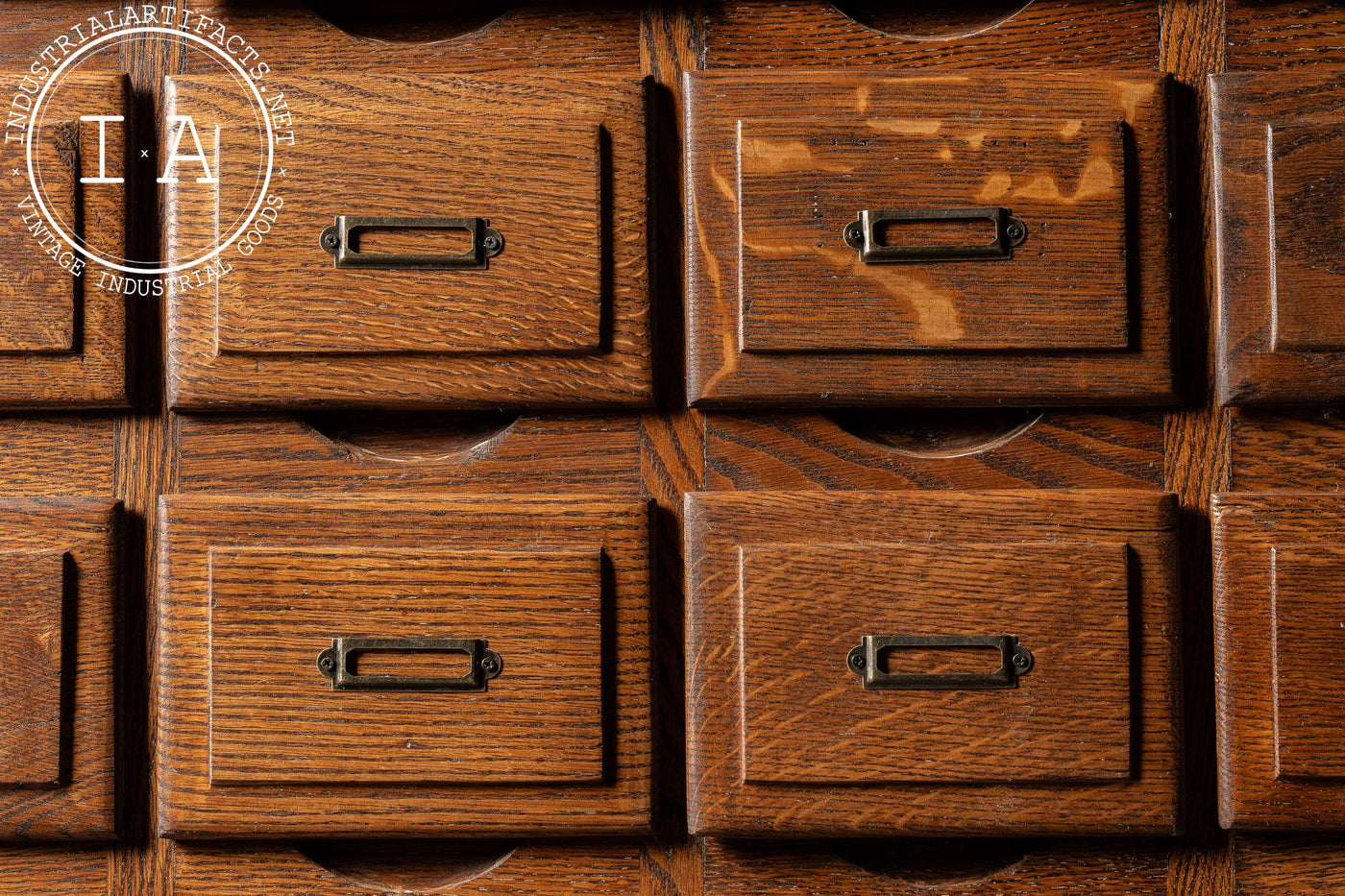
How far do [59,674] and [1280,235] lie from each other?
596 millimetres

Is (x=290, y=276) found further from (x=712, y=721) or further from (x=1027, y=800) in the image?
(x=1027, y=800)

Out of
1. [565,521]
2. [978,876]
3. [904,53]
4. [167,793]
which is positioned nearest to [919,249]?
[904,53]

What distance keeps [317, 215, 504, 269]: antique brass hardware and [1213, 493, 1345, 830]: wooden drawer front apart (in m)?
0.36

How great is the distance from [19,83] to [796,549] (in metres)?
0.42

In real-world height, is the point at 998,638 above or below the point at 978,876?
above

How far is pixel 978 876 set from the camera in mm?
549

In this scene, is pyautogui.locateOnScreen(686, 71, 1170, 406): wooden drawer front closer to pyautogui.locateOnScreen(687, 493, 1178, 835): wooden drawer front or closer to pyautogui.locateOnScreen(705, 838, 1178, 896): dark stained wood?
pyautogui.locateOnScreen(687, 493, 1178, 835): wooden drawer front

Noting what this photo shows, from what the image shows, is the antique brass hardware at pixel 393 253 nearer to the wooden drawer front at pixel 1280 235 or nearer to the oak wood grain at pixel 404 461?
the oak wood grain at pixel 404 461

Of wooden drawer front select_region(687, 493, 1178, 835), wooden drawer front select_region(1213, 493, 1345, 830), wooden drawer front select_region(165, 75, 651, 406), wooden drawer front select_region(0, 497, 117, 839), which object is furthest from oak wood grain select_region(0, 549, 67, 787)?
wooden drawer front select_region(1213, 493, 1345, 830)


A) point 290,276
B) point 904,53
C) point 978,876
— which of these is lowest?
point 978,876

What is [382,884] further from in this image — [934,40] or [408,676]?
[934,40]

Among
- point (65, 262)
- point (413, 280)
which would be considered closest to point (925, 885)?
point (413, 280)

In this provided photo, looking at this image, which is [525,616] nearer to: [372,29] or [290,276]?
→ [290,276]

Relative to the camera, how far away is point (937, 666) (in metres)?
0.50
